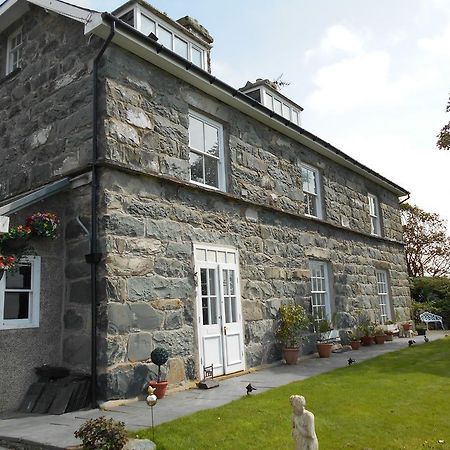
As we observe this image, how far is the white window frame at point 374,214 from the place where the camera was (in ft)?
52.4

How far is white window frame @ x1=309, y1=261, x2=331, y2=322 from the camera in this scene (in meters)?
11.7

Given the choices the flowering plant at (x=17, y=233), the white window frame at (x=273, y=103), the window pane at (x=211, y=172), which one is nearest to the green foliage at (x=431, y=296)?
the white window frame at (x=273, y=103)

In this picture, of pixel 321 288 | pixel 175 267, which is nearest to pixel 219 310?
pixel 175 267

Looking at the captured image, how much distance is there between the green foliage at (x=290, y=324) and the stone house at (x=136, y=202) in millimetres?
260

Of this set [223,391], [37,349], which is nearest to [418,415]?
[223,391]

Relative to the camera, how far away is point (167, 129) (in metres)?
8.03

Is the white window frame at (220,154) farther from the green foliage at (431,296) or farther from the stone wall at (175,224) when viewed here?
the green foliage at (431,296)

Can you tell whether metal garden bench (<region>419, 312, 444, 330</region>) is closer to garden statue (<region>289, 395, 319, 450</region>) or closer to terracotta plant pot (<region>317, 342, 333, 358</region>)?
terracotta plant pot (<region>317, 342, 333, 358</region>)

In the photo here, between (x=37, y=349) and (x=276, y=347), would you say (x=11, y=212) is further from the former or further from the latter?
(x=276, y=347)

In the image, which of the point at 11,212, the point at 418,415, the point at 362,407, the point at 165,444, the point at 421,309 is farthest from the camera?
the point at 421,309

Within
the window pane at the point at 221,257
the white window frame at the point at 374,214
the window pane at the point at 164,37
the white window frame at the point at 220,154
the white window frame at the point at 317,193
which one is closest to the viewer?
the window pane at the point at 221,257

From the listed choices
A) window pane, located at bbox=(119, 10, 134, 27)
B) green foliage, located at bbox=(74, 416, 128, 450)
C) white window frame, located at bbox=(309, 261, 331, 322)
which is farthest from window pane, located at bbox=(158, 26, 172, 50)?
green foliage, located at bbox=(74, 416, 128, 450)

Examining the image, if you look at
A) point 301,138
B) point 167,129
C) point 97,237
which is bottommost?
point 97,237

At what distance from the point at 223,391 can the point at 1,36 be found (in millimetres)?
8499
